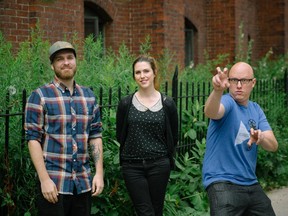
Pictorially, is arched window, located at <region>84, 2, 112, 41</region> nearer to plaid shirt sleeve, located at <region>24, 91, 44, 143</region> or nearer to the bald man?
the bald man

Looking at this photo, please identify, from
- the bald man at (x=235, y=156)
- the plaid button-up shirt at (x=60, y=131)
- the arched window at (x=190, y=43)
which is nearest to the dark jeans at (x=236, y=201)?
the bald man at (x=235, y=156)

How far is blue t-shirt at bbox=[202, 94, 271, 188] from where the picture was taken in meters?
3.34

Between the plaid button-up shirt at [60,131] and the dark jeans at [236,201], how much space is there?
85cm

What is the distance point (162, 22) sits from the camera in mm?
9141

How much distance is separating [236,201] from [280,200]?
11.6ft

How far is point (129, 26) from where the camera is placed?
9.55m

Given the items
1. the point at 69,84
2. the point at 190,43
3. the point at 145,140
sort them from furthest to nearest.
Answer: the point at 190,43, the point at 145,140, the point at 69,84

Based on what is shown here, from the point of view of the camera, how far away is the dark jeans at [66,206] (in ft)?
10.2

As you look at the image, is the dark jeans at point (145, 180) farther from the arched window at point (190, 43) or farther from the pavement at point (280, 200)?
the arched window at point (190, 43)

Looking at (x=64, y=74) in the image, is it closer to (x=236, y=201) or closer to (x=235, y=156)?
(x=235, y=156)

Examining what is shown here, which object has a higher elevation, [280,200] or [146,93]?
[146,93]

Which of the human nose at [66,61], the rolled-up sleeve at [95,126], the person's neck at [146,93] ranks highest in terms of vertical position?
the human nose at [66,61]

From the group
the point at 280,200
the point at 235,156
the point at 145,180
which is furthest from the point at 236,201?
the point at 280,200

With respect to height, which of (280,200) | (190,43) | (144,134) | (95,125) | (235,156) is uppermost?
(190,43)
